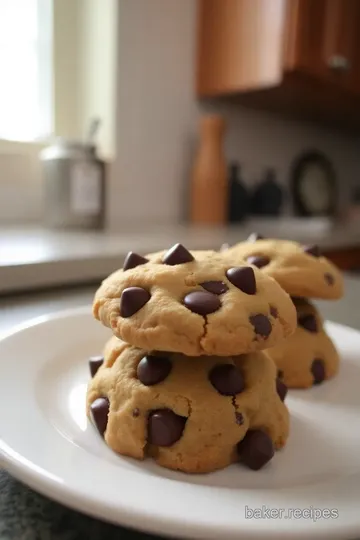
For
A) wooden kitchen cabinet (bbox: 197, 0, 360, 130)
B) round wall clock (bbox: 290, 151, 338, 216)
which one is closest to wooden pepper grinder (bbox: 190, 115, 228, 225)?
wooden kitchen cabinet (bbox: 197, 0, 360, 130)

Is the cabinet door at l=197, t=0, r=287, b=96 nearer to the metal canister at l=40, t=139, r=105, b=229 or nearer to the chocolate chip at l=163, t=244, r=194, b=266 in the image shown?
the metal canister at l=40, t=139, r=105, b=229

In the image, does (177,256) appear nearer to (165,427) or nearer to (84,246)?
(165,427)

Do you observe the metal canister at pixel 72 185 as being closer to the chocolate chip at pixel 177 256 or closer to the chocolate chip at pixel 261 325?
the chocolate chip at pixel 177 256

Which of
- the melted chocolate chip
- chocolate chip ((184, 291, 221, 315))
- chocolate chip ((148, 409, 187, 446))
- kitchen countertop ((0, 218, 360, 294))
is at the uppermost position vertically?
chocolate chip ((184, 291, 221, 315))

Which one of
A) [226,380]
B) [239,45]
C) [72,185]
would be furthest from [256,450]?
[239,45]

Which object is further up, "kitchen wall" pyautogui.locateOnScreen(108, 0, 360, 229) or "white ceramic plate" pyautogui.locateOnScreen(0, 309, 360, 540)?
"kitchen wall" pyautogui.locateOnScreen(108, 0, 360, 229)

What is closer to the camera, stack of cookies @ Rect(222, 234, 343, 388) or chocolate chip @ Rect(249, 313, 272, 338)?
chocolate chip @ Rect(249, 313, 272, 338)

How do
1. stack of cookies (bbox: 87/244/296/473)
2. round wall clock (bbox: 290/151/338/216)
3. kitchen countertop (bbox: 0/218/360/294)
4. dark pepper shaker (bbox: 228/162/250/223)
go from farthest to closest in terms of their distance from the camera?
1. round wall clock (bbox: 290/151/338/216)
2. dark pepper shaker (bbox: 228/162/250/223)
3. kitchen countertop (bbox: 0/218/360/294)
4. stack of cookies (bbox: 87/244/296/473)
